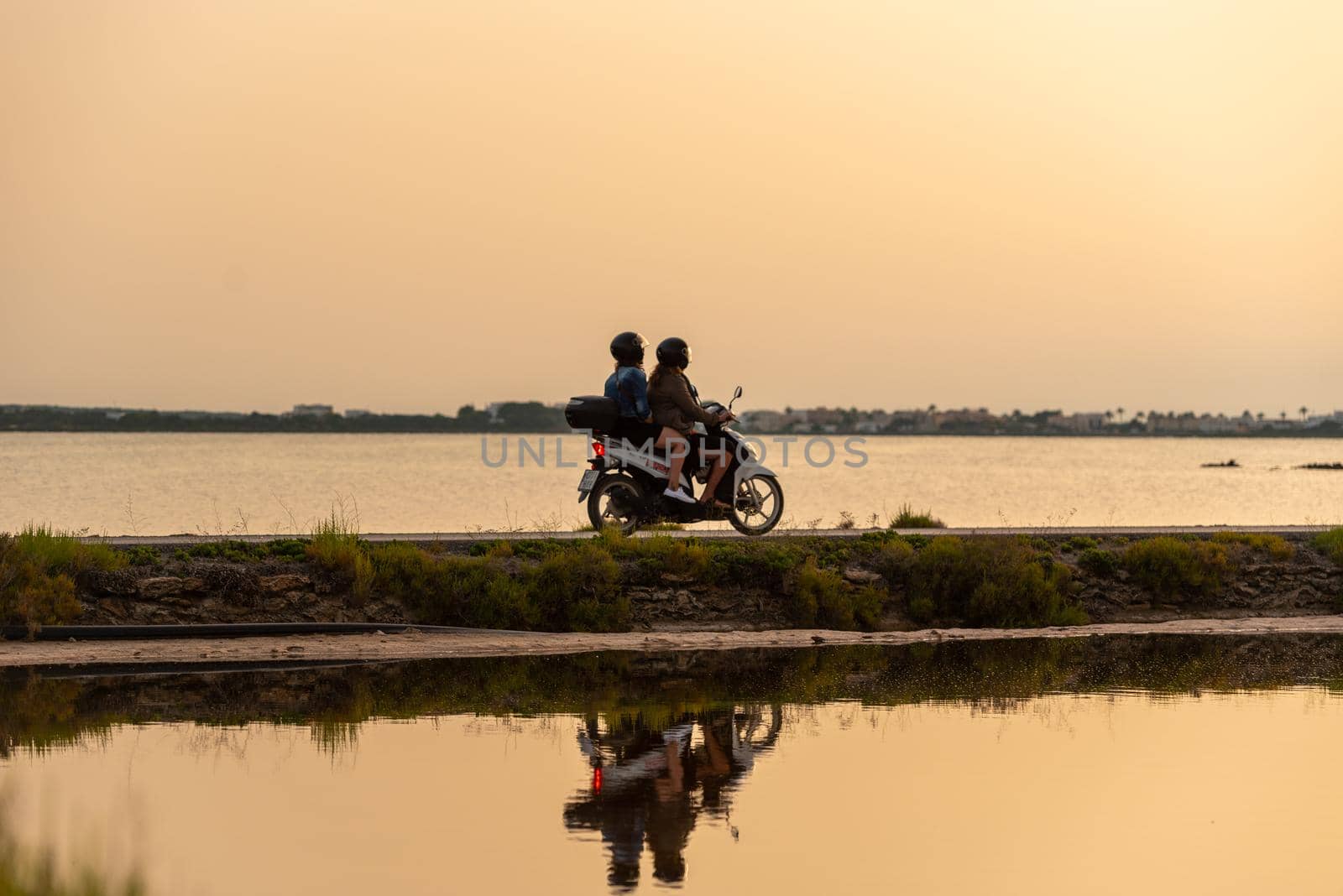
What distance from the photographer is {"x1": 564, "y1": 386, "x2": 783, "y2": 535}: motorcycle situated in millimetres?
18984

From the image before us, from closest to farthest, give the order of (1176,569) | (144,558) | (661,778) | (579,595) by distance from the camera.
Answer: (661,778), (144,558), (579,595), (1176,569)

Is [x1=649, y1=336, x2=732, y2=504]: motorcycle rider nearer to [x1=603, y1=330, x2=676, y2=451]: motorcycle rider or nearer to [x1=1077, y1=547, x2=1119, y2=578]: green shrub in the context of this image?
[x1=603, y1=330, x2=676, y2=451]: motorcycle rider

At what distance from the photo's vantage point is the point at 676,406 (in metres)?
18.9

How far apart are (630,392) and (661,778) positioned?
30.4 ft

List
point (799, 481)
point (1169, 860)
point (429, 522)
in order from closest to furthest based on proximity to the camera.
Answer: point (1169, 860)
point (429, 522)
point (799, 481)

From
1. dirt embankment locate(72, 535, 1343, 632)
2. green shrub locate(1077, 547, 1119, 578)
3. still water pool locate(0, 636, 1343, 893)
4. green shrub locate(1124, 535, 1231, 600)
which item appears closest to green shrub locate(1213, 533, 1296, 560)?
dirt embankment locate(72, 535, 1343, 632)

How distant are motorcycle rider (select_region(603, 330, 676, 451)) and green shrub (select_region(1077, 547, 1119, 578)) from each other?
513 cm

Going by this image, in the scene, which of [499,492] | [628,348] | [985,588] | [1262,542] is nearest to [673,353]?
[628,348]

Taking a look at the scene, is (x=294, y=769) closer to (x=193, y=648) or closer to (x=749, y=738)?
(x=749, y=738)

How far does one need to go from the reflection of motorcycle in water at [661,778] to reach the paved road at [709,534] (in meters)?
6.99

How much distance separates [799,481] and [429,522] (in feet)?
142

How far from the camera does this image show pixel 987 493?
7244 centimetres

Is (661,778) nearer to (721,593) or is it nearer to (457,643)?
(457,643)

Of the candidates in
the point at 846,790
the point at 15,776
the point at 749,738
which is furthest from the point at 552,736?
the point at 15,776
